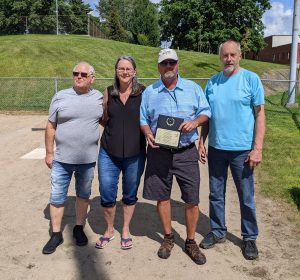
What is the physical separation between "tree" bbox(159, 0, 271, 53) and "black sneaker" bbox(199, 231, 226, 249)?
45539 mm

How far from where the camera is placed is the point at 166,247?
4043 mm

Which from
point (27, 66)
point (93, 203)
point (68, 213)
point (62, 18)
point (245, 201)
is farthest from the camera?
point (62, 18)

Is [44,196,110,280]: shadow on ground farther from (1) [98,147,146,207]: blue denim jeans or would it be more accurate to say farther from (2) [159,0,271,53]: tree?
(2) [159,0,271,53]: tree

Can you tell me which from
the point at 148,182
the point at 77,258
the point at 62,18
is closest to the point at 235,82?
the point at 148,182

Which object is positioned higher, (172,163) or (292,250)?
(172,163)

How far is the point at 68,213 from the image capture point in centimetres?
514

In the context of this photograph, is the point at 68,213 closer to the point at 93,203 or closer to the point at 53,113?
the point at 93,203

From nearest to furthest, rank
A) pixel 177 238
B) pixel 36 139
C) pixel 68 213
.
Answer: pixel 177 238, pixel 68 213, pixel 36 139

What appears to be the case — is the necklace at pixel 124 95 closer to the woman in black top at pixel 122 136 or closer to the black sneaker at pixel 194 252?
the woman in black top at pixel 122 136

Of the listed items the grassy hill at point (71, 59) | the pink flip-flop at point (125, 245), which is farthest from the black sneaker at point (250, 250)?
the grassy hill at point (71, 59)

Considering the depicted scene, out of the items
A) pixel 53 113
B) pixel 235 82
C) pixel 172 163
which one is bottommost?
pixel 172 163

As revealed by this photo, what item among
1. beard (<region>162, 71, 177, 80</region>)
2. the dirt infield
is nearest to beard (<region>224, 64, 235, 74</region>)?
beard (<region>162, 71, 177, 80</region>)

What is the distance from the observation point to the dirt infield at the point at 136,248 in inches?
146

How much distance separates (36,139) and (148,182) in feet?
21.7
